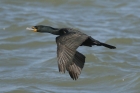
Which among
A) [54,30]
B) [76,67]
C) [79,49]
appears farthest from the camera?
[79,49]

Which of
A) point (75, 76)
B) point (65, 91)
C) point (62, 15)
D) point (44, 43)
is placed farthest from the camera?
point (62, 15)

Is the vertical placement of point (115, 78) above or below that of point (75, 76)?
below

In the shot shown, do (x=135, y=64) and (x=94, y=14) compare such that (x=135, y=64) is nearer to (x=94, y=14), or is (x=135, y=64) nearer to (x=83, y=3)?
(x=94, y=14)

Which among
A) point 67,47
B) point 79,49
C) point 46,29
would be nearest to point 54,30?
point 46,29

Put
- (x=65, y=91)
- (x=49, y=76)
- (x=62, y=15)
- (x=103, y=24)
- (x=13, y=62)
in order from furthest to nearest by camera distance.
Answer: (x=62, y=15) → (x=103, y=24) → (x=13, y=62) → (x=49, y=76) → (x=65, y=91)

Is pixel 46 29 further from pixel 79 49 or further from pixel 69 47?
pixel 79 49

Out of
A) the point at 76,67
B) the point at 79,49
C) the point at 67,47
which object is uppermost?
the point at 67,47

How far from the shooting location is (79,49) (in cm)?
1166

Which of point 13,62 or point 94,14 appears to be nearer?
point 13,62

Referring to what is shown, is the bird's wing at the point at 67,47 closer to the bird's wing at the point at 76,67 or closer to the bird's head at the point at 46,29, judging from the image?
the bird's wing at the point at 76,67

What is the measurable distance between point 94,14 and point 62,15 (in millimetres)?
869

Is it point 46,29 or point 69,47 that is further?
point 46,29

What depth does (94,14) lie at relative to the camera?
14.7m

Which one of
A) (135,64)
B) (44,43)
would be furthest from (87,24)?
(135,64)
